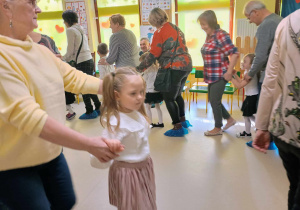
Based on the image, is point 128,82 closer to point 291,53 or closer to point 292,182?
point 291,53

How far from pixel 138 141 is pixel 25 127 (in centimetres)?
67

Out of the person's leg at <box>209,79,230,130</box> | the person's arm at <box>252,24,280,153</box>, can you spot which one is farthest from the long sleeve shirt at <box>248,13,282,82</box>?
the person's arm at <box>252,24,280,153</box>

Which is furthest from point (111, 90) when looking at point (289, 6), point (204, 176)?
point (289, 6)

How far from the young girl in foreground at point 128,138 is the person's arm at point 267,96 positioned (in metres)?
0.64

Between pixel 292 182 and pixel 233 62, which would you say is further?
pixel 233 62

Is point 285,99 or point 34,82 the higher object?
point 34,82

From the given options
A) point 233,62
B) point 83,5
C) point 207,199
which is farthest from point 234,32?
point 207,199

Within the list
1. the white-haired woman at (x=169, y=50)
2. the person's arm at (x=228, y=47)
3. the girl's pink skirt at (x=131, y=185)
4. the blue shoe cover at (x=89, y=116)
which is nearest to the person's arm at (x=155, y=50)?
the white-haired woman at (x=169, y=50)

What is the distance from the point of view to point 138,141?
1.44 meters

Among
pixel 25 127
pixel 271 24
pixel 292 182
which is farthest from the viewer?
pixel 271 24

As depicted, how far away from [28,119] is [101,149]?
11.1 inches

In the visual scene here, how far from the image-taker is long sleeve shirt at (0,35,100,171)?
900 millimetres

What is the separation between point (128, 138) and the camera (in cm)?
142

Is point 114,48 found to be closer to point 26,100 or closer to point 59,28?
point 26,100
